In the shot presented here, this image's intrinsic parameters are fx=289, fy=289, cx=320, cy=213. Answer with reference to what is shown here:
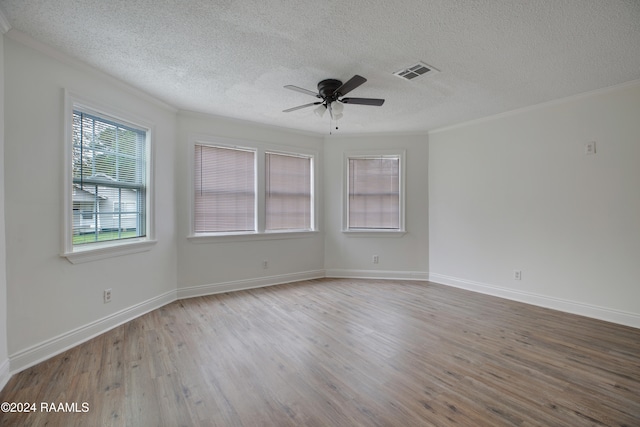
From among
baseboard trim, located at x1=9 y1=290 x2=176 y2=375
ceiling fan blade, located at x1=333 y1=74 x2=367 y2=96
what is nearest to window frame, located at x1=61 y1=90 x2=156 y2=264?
baseboard trim, located at x1=9 y1=290 x2=176 y2=375

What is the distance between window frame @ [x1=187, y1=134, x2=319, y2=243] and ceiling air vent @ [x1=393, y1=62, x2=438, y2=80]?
7.97 ft

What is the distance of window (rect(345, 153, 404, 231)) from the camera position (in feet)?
16.8

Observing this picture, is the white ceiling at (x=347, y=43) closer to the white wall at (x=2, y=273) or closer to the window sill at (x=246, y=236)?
the white wall at (x=2, y=273)

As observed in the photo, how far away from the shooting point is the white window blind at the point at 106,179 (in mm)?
2764

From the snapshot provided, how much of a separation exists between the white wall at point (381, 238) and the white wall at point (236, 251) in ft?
0.76

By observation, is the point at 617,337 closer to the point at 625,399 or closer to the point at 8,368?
the point at 625,399

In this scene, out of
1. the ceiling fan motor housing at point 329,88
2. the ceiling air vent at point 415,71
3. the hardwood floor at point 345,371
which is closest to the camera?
the hardwood floor at point 345,371

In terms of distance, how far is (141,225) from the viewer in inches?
138

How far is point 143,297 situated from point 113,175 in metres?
1.46

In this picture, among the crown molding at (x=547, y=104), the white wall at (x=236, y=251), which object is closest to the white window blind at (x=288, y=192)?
the white wall at (x=236, y=251)

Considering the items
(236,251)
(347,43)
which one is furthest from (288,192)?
(347,43)

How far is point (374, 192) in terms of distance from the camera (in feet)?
17.0

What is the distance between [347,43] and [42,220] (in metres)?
2.89

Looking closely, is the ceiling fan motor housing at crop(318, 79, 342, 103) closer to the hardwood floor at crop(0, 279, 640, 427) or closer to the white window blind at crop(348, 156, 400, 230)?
the white window blind at crop(348, 156, 400, 230)
